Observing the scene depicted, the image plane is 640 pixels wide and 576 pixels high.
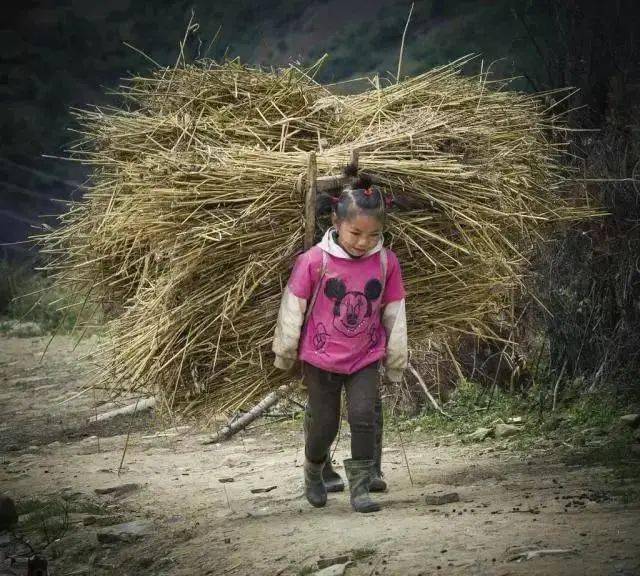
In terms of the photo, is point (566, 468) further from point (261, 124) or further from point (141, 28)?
point (141, 28)

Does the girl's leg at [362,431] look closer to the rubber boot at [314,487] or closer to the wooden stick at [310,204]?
the rubber boot at [314,487]

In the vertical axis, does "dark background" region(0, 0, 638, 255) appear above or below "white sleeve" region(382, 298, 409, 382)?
above

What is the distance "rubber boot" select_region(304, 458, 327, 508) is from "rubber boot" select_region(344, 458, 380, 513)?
0.25 m

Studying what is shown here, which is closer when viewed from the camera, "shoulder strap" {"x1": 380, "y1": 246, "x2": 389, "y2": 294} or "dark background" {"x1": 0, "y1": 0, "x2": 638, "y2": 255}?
"shoulder strap" {"x1": 380, "y1": 246, "x2": 389, "y2": 294}

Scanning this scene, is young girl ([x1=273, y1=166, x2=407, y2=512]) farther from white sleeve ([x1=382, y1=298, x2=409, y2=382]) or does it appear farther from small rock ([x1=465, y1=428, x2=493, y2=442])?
small rock ([x1=465, y1=428, x2=493, y2=442])

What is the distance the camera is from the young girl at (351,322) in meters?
3.78

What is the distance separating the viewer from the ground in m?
3.25

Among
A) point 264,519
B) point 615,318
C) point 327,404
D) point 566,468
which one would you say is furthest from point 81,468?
point 615,318

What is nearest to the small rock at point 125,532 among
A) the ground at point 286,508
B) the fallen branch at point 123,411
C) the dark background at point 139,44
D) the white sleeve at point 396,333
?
the ground at point 286,508

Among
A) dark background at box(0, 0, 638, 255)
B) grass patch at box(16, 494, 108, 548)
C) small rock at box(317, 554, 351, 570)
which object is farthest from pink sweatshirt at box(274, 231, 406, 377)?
dark background at box(0, 0, 638, 255)

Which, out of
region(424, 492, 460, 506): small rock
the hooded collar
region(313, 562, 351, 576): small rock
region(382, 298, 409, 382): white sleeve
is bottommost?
region(313, 562, 351, 576): small rock

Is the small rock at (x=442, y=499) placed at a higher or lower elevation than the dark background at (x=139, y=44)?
lower

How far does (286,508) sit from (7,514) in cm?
142

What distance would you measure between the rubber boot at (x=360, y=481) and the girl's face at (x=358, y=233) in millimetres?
863
